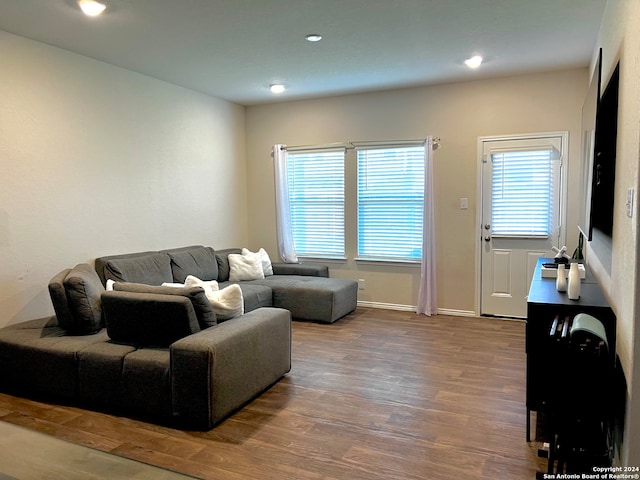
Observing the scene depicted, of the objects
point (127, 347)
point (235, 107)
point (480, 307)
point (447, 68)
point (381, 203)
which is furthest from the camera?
point (235, 107)

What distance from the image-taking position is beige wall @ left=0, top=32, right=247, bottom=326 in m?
3.86

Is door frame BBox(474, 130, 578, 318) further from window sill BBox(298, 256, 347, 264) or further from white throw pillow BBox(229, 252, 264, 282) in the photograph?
white throw pillow BBox(229, 252, 264, 282)

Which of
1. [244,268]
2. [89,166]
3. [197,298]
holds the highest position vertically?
[89,166]

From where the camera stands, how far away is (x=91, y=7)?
3.23 m

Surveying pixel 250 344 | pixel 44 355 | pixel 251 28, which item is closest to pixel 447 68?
pixel 251 28

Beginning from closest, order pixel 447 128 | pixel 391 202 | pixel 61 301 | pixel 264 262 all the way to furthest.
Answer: pixel 61 301
pixel 447 128
pixel 391 202
pixel 264 262

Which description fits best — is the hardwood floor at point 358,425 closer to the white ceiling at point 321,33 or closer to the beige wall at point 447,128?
the beige wall at point 447,128

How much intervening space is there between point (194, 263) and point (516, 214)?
142 inches

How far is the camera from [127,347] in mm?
3088

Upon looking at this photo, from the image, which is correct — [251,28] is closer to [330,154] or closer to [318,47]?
[318,47]

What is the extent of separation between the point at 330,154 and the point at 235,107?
4.87 ft

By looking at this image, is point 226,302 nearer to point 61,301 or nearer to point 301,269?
point 61,301

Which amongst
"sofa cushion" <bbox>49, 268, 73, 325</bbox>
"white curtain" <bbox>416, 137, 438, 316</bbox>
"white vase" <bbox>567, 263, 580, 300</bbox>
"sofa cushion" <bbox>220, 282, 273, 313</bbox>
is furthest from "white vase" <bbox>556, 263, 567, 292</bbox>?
"sofa cushion" <bbox>49, 268, 73, 325</bbox>

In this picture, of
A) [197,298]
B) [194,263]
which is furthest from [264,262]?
[197,298]
